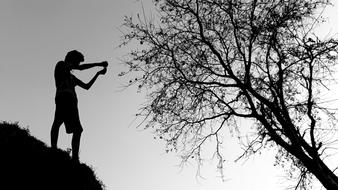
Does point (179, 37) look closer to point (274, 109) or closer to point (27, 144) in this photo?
point (274, 109)

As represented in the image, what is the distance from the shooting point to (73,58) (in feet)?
24.0

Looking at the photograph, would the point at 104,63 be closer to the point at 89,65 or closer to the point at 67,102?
the point at 89,65

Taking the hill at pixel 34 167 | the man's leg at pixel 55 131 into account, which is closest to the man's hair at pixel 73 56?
the man's leg at pixel 55 131

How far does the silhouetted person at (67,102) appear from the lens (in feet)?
22.7

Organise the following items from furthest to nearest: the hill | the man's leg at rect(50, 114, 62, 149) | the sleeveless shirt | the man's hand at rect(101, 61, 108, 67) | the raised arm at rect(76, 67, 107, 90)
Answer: the raised arm at rect(76, 67, 107, 90) → the man's hand at rect(101, 61, 108, 67) → the sleeveless shirt → the man's leg at rect(50, 114, 62, 149) → the hill

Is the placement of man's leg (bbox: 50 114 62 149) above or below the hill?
above

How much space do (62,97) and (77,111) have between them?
Result: 47 centimetres

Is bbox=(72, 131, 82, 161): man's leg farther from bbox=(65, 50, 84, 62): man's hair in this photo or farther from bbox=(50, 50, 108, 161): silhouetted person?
bbox=(65, 50, 84, 62): man's hair

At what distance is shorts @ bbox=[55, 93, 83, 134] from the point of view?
6910mm

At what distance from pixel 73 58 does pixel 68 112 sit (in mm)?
1245

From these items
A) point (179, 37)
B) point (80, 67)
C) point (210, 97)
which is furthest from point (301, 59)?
point (80, 67)

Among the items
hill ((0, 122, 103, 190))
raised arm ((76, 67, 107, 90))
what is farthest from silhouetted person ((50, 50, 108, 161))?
hill ((0, 122, 103, 190))

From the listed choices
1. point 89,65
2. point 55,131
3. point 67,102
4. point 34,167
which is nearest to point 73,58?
point 89,65

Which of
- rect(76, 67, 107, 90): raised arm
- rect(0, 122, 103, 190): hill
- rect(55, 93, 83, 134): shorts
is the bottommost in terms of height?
rect(0, 122, 103, 190): hill
